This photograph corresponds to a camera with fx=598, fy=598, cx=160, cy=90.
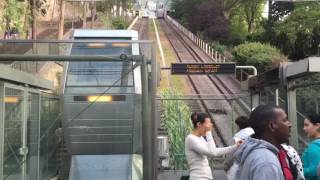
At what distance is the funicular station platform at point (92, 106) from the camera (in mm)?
6852

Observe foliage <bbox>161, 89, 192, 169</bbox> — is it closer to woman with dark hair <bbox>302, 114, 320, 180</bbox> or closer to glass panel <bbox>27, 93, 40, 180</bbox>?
glass panel <bbox>27, 93, 40, 180</bbox>

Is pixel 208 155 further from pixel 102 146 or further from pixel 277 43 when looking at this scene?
pixel 277 43

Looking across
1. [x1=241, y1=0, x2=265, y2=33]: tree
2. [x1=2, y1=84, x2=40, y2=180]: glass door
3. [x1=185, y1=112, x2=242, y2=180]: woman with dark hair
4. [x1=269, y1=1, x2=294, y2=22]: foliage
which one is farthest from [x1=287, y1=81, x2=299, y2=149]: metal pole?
[x1=241, y1=0, x2=265, y2=33]: tree

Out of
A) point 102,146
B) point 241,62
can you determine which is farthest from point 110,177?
point 241,62

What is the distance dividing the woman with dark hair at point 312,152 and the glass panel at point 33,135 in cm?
458

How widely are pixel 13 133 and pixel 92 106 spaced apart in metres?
2.23

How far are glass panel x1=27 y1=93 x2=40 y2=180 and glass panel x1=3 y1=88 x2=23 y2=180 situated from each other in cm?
43

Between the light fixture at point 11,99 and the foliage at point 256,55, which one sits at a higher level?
the light fixture at point 11,99

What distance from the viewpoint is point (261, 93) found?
9.70 meters

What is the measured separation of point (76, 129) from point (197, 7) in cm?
6710

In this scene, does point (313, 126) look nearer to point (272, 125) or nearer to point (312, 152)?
point (312, 152)

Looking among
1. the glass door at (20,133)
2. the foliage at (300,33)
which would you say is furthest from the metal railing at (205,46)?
the glass door at (20,133)

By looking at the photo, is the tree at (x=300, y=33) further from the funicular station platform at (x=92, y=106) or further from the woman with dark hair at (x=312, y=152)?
the woman with dark hair at (x=312, y=152)

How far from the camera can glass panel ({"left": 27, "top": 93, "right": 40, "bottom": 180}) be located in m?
8.84
